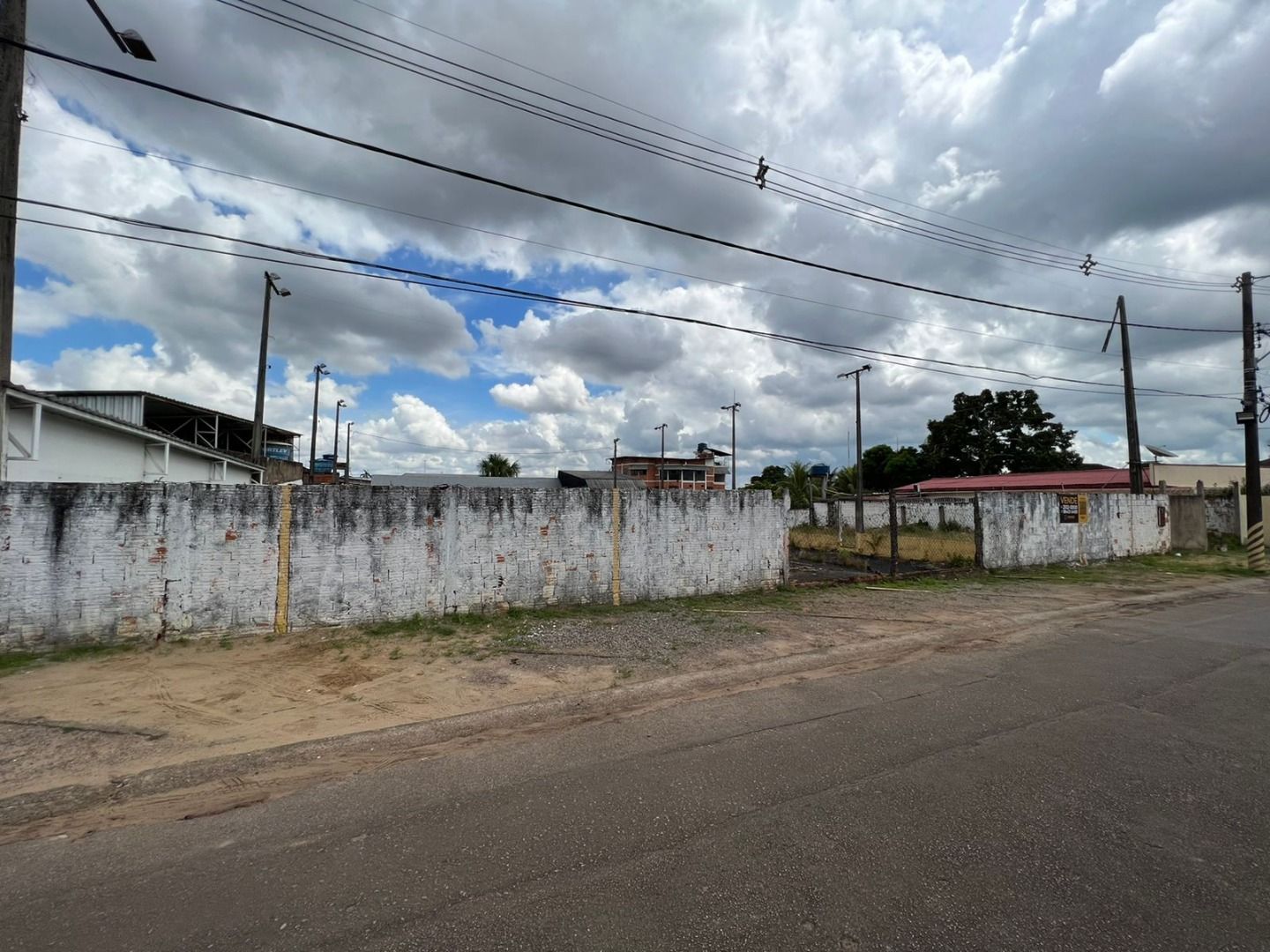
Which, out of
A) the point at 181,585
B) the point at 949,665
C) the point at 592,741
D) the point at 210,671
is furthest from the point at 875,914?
the point at 181,585

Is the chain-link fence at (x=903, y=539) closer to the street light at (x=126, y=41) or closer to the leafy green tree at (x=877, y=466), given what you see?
the street light at (x=126, y=41)

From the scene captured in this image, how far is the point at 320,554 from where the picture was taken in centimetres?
813

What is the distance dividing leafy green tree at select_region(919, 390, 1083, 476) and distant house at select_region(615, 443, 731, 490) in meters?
22.0

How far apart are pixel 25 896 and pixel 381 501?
5.90m

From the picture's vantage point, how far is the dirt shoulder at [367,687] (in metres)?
4.07

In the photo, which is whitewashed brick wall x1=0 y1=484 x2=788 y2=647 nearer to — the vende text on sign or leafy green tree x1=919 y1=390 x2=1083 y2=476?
the vende text on sign

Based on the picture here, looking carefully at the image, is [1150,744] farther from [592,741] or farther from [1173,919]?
[592,741]

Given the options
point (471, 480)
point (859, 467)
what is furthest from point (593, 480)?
point (859, 467)

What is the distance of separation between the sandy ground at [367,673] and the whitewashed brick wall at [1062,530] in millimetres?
5646

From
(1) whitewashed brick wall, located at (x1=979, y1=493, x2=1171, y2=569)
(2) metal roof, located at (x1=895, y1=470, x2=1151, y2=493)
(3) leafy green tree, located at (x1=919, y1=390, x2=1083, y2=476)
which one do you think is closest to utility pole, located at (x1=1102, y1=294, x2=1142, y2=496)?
(1) whitewashed brick wall, located at (x1=979, y1=493, x2=1171, y2=569)

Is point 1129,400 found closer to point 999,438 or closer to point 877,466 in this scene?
point 999,438

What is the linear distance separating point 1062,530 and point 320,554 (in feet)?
59.3

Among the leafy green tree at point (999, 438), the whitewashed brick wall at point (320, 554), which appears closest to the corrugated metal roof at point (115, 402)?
the whitewashed brick wall at point (320, 554)

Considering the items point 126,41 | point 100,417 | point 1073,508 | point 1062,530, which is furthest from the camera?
point 1073,508
